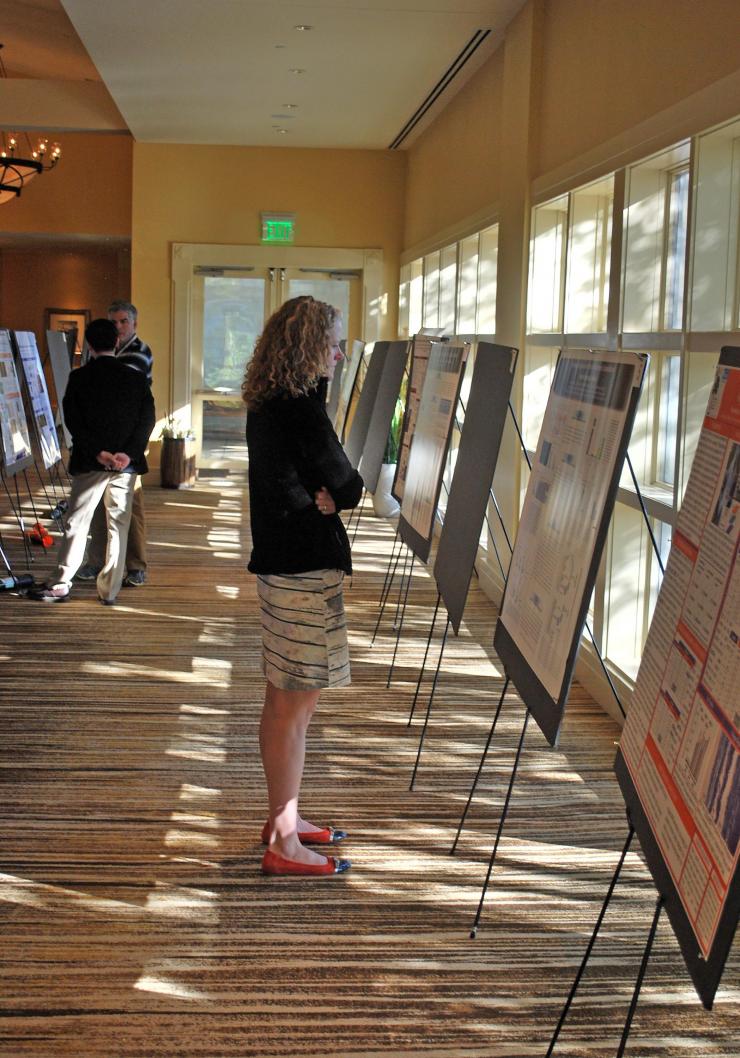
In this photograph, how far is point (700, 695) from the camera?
6.40 ft

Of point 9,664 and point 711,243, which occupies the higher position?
point 711,243

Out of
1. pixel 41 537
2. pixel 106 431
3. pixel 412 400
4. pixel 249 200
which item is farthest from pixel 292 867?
pixel 249 200

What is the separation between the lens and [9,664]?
6137 mm

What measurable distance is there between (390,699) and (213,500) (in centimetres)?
737

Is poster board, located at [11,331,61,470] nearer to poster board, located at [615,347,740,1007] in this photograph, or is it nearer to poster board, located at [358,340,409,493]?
poster board, located at [358,340,409,493]

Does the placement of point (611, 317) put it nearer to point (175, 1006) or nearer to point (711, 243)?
point (711, 243)

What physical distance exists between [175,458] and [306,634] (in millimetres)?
10347

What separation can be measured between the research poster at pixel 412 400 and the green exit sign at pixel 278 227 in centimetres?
776

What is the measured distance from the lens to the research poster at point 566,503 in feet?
9.06

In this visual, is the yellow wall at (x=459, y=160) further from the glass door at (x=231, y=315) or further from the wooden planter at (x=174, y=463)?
the wooden planter at (x=174, y=463)

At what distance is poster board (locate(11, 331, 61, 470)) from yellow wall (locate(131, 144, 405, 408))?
3.57 m

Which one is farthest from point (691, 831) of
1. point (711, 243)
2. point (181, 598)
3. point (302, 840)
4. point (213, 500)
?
point (213, 500)

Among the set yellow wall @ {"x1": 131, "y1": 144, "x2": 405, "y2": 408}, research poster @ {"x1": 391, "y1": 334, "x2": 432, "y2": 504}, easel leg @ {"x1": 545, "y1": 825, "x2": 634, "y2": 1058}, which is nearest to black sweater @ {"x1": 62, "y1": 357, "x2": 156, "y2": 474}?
research poster @ {"x1": 391, "y1": 334, "x2": 432, "y2": 504}

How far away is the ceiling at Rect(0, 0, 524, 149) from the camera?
25.7ft
